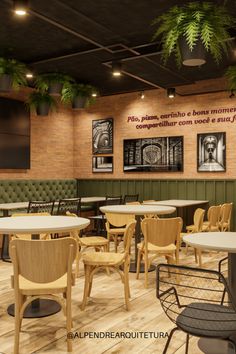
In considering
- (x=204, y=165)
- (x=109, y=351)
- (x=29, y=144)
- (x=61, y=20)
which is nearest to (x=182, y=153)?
(x=204, y=165)

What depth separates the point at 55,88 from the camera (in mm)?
7789

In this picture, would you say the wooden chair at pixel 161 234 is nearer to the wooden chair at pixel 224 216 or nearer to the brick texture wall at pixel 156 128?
the wooden chair at pixel 224 216

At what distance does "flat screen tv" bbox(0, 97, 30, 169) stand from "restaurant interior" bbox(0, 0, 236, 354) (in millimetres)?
31

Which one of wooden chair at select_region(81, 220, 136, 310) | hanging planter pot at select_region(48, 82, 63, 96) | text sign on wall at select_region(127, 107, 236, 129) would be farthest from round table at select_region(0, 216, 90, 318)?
text sign on wall at select_region(127, 107, 236, 129)

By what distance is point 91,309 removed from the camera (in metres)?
3.98

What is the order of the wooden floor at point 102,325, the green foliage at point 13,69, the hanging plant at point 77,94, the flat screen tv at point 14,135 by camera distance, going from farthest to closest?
Answer: the flat screen tv at point 14,135
the hanging plant at point 77,94
the green foliage at point 13,69
the wooden floor at point 102,325

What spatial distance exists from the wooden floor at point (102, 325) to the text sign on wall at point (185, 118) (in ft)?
16.8

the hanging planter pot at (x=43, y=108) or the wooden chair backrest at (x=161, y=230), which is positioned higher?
the hanging planter pot at (x=43, y=108)

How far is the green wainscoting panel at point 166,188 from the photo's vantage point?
8.79 m

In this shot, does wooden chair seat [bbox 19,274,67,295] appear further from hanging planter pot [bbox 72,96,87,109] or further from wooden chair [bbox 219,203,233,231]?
hanging planter pot [bbox 72,96,87,109]

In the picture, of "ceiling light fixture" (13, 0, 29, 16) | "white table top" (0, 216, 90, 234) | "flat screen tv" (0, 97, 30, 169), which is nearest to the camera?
"white table top" (0, 216, 90, 234)

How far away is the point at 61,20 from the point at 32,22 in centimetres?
49

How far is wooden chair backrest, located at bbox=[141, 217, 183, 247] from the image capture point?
4.56 m

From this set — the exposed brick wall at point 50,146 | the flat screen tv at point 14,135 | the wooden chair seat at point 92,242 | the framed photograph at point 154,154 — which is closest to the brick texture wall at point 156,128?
the framed photograph at point 154,154
